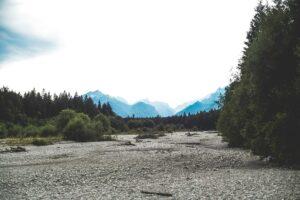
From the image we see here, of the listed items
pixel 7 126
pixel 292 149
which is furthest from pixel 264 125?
pixel 7 126

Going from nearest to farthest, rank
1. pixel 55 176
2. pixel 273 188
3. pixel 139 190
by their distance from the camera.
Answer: pixel 273 188 < pixel 139 190 < pixel 55 176

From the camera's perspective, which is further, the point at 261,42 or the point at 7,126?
the point at 7,126

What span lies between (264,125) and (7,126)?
9778cm

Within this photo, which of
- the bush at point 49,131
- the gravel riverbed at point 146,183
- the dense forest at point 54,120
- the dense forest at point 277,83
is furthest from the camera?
the bush at point 49,131

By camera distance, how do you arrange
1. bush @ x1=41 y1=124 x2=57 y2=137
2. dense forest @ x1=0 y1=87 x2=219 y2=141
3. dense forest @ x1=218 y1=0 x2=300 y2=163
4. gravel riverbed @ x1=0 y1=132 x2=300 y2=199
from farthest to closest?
bush @ x1=41 y1=124 x2=57 y2=137 < dense forest @ x1=0 y1=87 x2=219 y2=141 < dense forest @ x1=218 y1=0 x2=300 y2=163 < gravel riverbed @ x1=0 y1=132 x2=300 y2=199

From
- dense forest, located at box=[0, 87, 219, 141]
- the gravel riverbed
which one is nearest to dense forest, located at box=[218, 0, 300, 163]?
the gravel riverbed

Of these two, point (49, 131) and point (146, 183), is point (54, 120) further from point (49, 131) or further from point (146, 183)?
point (146, 183)

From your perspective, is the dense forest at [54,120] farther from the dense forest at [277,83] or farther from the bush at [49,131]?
the dense forest at [277,83]

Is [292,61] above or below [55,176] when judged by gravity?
above

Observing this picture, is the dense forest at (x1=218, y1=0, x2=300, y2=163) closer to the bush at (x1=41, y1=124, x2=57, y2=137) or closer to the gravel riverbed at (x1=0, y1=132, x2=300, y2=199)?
the gravel riverbed at (x1=0, y1=132, x2=300, y2=199)

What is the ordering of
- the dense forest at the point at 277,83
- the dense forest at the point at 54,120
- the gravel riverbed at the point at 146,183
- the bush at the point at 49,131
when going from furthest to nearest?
the bush at the point at 49,131 < the dense forest at the point at 54,120 < the dense forest at the point at 277,83 < the gravel riverbed at the point at 146,183

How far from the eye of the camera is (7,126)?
112m

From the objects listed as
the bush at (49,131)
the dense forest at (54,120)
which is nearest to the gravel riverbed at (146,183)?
the dense forest at (54,120)

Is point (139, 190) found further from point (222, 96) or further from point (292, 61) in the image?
point (222, 96)
